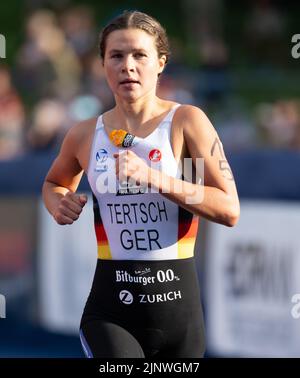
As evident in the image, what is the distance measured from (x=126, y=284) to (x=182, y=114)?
896mm

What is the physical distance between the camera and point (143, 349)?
498 cm

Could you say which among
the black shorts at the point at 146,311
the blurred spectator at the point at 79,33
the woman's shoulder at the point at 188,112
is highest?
the blurred spectator at the point at 79,33

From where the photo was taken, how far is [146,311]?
4969 millimetres

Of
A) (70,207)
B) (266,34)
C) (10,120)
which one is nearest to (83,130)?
(70,207)

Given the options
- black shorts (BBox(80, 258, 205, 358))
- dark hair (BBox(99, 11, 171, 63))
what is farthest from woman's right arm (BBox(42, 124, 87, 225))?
dark hair (BBox(99, 11, 171, 63))

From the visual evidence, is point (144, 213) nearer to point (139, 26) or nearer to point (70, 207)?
point (70, 207)

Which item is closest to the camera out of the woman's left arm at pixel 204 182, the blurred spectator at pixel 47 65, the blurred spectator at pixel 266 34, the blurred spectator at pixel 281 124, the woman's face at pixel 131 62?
the woman's left arm at pixel 204 182

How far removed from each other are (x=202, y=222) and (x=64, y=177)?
413cm

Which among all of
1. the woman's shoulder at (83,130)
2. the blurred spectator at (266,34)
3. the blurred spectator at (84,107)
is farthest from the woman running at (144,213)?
the blurred spectator at (266,34)

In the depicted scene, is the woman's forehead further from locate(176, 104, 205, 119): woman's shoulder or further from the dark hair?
locate(176, 104, 205, 119): woman's shoulder

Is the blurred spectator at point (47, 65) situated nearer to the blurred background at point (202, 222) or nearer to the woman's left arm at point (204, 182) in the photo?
the blurred background at point (202, 222)

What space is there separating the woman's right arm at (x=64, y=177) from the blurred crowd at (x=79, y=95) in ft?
19.5

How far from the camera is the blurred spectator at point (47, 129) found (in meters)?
11.9

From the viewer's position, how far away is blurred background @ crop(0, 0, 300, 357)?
9023 mm
